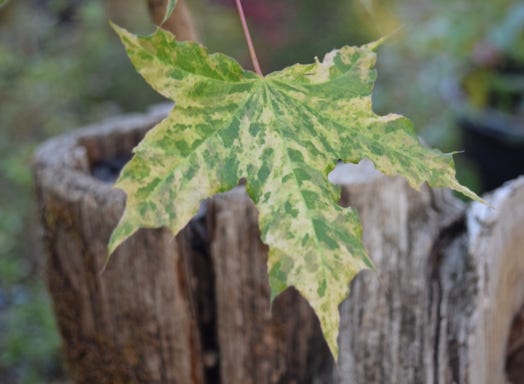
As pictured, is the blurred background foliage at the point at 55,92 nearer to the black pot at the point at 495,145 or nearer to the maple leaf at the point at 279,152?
the black pot at the point at 495,145

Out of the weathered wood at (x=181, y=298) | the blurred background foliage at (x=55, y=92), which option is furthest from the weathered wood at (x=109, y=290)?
the blurred background foliage at (x=55, y=92)

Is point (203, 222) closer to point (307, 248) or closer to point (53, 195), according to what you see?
point (53, 195)

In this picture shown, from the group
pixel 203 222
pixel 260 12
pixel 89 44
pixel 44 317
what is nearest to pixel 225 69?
pixel 203 222

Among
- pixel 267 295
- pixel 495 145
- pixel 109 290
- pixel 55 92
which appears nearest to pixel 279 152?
pixel 267 295

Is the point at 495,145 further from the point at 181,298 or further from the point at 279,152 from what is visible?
the point at 279,152

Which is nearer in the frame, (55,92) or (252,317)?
(252,317)
